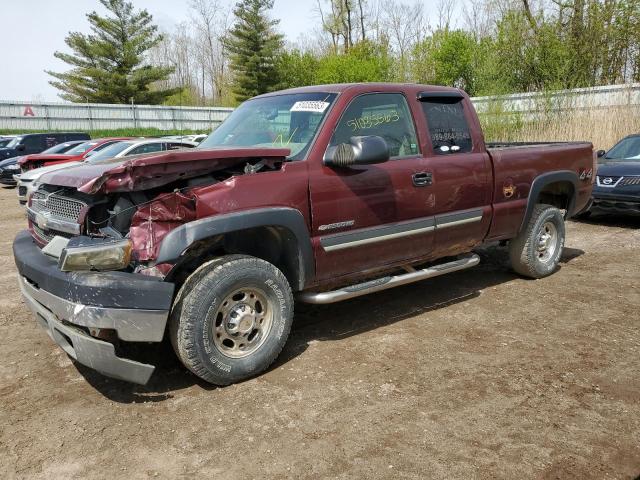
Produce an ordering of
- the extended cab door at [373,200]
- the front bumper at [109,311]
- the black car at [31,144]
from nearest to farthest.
Result: the front bumper at [109,311] < the extended cab door at [373,200] < the black car at [31,144]

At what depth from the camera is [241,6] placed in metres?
45.6

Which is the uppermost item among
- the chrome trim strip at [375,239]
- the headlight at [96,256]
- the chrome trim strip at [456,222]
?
the headlight at [96,256]

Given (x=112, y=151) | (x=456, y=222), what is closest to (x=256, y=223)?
(x=456, y=222)

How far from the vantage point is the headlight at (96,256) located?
314 centimetres

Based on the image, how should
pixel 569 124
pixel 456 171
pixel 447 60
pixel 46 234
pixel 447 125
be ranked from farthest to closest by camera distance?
pixel 447 60
pixel 569 124
pixel 447 125
pixel 456 171
pixel 46 234

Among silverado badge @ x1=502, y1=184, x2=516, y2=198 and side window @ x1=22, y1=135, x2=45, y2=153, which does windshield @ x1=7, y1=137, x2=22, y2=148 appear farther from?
silverado badge @ x1=502, y1=184, x2=516, y2=198

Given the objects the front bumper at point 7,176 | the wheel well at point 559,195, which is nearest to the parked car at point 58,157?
the front bumper at point 7,176

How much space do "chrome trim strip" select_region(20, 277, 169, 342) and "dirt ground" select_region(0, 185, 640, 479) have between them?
0.50 metres

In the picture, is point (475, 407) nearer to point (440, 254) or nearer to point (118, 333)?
point (440, 254)

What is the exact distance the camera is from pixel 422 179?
14.5 ft

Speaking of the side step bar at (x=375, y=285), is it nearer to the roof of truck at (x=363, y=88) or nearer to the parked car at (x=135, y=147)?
the roof of truck at (x=363, y=88)

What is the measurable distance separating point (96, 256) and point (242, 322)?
998mm

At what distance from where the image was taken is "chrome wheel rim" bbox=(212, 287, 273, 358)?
11.6 feet

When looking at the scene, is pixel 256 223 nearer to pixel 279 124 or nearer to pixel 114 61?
pixel 279 124
